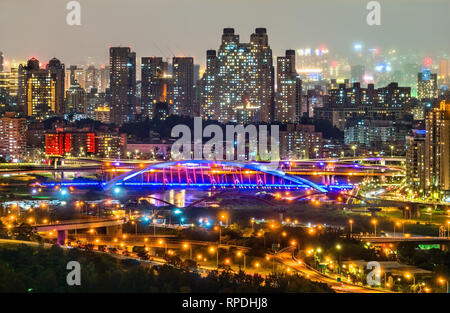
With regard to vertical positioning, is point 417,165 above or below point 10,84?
below

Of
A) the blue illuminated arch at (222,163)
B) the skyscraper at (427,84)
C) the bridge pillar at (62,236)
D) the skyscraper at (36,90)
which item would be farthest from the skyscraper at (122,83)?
the bridge pillar at (62,236)

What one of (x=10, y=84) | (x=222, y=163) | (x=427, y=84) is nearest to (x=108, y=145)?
(x=10, y=84)

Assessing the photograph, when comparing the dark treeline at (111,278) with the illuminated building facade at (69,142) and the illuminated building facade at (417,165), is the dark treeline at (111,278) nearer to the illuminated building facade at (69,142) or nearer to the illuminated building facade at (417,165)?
the illuminated building facade at (417,165)

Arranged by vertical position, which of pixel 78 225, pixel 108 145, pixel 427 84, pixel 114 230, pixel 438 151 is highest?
pixel 427 84

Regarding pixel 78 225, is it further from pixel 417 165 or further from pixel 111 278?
pixel 417 165

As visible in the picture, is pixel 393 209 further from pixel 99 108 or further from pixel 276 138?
pixel 99 108

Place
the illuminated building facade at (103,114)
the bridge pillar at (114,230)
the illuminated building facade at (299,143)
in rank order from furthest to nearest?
the illuminated building facade at (103,114), the illuminated building facade at (299,143), the bridge pillar at (114,230)
